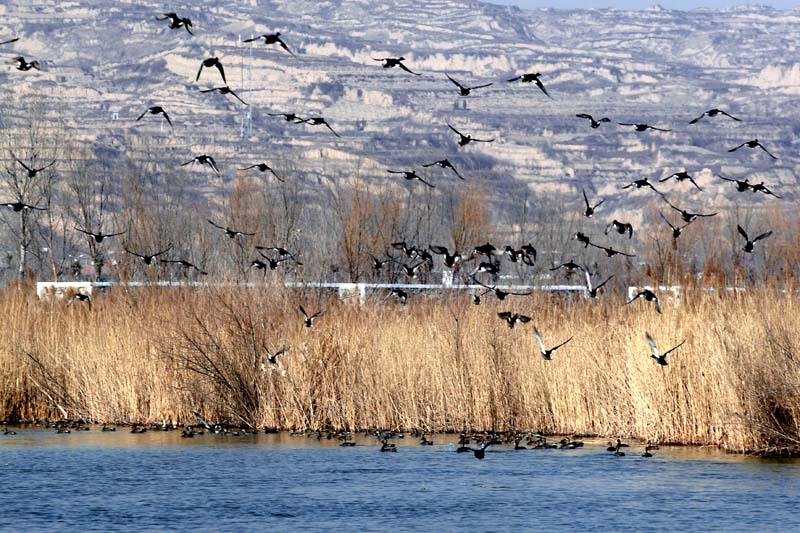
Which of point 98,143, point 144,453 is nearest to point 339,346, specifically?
point 144,453

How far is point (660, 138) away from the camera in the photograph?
190375mm

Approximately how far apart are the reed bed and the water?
697 mm

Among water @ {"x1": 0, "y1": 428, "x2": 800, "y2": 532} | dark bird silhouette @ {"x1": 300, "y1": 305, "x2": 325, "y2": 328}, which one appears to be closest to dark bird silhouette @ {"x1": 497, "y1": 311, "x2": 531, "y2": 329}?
water @ {"x1": 0, "y1": 428, "x2": 800, "y2": 532}

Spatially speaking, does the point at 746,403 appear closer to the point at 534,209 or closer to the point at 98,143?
the point at 534,209

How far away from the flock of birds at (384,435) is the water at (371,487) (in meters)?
0.21

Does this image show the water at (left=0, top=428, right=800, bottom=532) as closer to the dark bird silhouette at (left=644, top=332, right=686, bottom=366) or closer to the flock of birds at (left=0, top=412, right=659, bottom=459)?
the flock of birds at (left=0, top=412, right=659, bottom=459)

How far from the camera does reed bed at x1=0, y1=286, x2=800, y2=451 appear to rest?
20.4 metres

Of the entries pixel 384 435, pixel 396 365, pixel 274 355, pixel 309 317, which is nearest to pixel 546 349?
pixel 396 365

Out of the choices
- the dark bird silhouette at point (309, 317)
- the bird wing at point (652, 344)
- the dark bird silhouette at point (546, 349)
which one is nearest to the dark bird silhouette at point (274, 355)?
the dark bird silhouette at point (309, 317)

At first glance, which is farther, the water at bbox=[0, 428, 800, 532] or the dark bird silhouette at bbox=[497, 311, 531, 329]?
the dark bird silhouette at bbox=[497, 311, 531, 329]

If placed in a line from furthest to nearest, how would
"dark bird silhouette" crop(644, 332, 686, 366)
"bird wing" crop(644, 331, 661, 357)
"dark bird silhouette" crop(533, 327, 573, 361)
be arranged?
1. "dark bird silhouette" crop(533, 327, 573, 361)
2. "dark bird silhouette" crop(644, 332, 686, 366)
3. "bird wing" crop(644, 331, 661, 357)

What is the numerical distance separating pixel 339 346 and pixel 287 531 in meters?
6.89

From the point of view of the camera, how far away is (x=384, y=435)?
21.5 metres

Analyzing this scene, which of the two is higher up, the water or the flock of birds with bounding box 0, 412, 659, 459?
the flock of birds with bounding box 0, 412, 659, 459
